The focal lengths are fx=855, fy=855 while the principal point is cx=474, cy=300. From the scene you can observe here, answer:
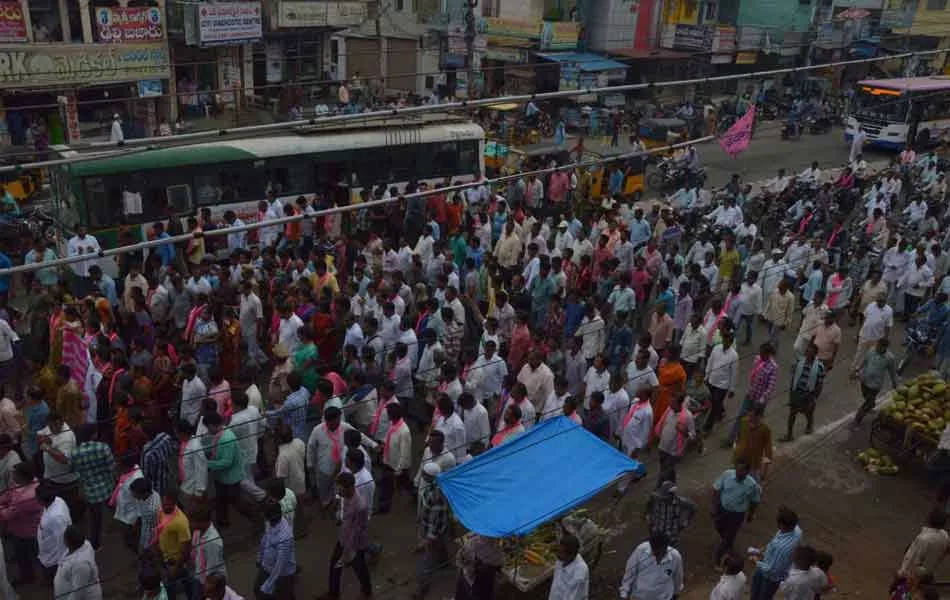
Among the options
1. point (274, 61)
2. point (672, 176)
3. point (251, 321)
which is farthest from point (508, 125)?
point (251, 321)

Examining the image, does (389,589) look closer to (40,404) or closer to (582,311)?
(40,404)

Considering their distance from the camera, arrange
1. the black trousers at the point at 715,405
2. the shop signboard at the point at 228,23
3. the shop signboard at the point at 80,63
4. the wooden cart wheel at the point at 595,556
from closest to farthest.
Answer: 1. the wooden cart wheel at the point at 595,556
2. the black trousers at the point at 715,405
3. the shop signboard at the point at 80,63
4. the shop signboard at the point at 228,23

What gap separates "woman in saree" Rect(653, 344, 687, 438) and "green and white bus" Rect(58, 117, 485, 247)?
8412 millimetres

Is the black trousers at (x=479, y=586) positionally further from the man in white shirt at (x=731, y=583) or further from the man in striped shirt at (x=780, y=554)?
the man in striped shirt at (x=780, y=554)

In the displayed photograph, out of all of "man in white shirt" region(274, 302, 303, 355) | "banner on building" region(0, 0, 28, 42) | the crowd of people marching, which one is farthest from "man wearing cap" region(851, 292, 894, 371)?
"banner on building" region(0, 0, 28, 42)

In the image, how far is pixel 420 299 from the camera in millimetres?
11039

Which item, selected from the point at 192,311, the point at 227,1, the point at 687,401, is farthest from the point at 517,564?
the point at 227,1

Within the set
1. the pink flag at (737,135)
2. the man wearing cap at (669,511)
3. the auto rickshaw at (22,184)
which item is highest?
the pink flag at (737,135)

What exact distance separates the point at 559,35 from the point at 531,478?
88.4ft

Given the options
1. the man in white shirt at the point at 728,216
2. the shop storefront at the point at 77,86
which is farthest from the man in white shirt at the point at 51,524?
the shop storefront at the point at 77,86

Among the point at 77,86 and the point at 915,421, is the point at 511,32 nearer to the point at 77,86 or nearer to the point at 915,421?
the point at 77,86

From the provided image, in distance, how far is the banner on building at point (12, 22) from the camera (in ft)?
68.8

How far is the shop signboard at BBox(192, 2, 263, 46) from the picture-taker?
2441cm

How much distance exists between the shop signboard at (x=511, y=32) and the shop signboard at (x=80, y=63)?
1252 centimetres
